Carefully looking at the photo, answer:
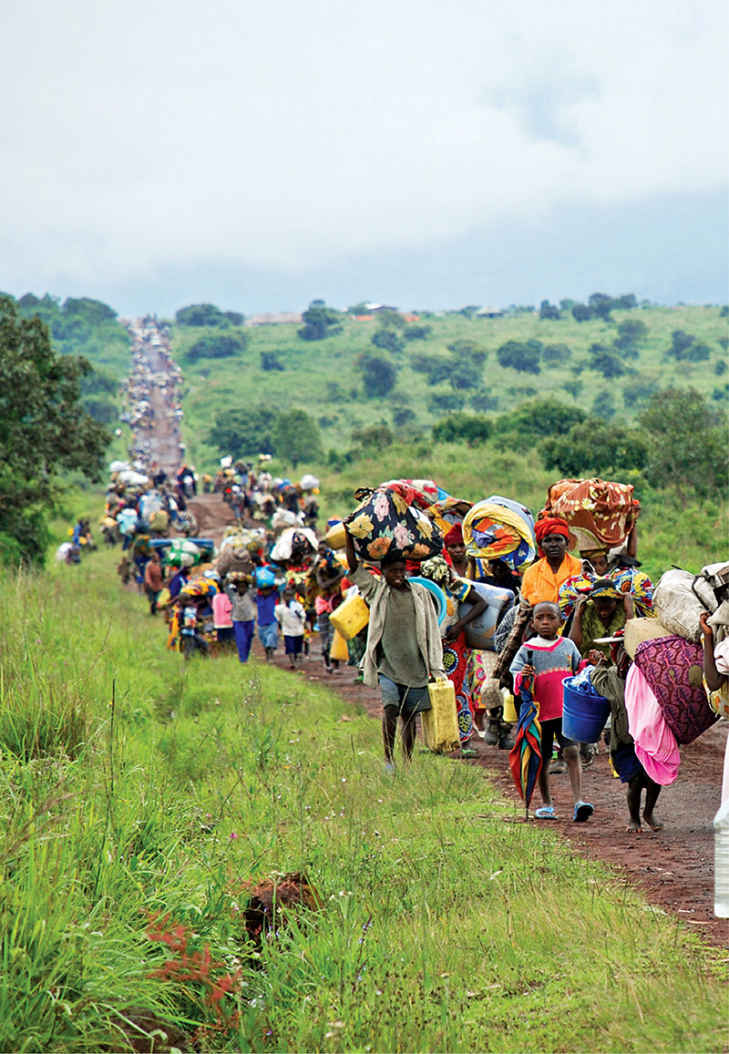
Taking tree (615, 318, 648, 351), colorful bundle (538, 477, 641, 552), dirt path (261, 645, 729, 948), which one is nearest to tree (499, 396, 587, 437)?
dirt path (261, 645, 729, 948)

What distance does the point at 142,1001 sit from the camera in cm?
477

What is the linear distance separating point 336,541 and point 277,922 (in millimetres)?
4406

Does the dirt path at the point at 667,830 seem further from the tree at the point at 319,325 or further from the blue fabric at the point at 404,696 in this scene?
the tree at the point at 319,325

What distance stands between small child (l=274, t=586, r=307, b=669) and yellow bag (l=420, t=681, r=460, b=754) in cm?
782

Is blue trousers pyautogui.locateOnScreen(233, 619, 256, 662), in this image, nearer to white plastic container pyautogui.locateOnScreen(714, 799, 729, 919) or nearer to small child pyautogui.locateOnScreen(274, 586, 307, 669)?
small child pyautogui.locateOnScreen(274, 586, 307, 669)

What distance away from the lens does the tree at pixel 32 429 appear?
79.5ft

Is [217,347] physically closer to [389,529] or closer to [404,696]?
[389,529]

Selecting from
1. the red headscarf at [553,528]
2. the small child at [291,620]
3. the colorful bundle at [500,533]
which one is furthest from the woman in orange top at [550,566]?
the small child at [291,620]

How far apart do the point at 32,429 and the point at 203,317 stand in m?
146

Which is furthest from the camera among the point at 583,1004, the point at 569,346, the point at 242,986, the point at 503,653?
the point at 569,346

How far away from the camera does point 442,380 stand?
99812mm

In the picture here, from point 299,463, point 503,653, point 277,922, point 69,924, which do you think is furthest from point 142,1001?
point 299,463

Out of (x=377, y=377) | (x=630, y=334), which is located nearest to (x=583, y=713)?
(x=377, y=377)

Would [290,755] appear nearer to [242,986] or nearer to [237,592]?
[242,986]
